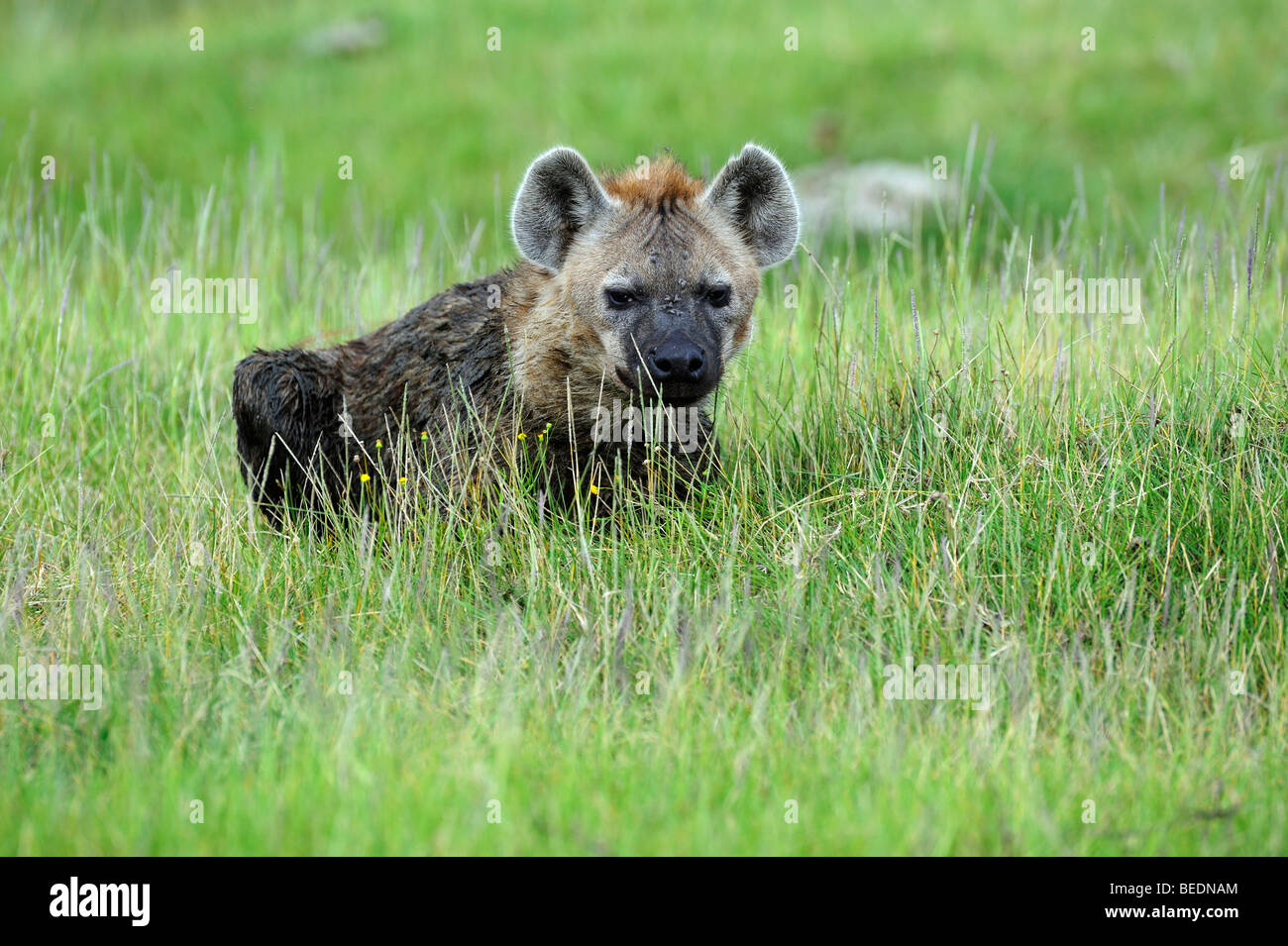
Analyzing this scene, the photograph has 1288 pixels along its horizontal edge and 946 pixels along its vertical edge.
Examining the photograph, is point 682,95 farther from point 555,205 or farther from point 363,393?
point 555,205

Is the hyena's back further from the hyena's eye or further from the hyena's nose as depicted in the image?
the hyena's nose

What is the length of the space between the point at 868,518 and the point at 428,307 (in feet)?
7.80

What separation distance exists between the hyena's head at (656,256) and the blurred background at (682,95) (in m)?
7.03

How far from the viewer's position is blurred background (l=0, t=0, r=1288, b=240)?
13.8 meters

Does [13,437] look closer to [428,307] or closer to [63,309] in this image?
[63,309]

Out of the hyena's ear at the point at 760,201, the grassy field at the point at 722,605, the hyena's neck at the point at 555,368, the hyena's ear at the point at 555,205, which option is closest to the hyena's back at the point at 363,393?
the hyena's neck at the point at 555,368

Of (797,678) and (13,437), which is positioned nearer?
(797,678)

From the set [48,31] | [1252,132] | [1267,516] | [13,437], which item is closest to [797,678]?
[1267,516]

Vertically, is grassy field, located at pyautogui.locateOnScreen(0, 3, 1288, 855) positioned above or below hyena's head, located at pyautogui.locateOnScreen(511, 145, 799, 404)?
below

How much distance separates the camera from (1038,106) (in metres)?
14.3

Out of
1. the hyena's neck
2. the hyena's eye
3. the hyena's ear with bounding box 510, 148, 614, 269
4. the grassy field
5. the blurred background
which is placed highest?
the blurred background

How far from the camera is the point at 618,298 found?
5469 mm

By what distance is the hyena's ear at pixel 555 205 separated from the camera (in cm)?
566

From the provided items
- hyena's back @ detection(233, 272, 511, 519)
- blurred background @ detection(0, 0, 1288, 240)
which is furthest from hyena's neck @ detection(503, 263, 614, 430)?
blurred background @ detection(0, 0, 1288, 240)
